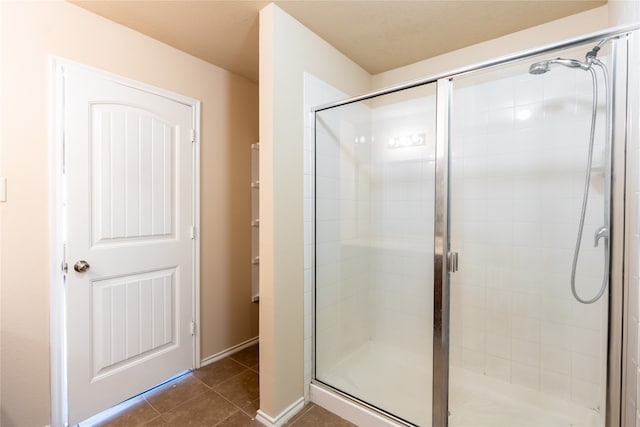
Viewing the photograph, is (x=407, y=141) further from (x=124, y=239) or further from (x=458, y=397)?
(x=124, y=239)

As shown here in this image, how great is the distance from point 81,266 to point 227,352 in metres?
1.24

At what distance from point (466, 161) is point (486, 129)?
0.75 ft

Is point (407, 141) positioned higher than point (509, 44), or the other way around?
point (509, 44)

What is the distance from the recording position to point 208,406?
175cm

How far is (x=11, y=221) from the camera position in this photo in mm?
1400

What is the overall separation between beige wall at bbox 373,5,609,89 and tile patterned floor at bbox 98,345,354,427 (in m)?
2.27

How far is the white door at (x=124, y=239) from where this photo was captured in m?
1.59

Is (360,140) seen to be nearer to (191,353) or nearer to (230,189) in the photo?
(230,189)

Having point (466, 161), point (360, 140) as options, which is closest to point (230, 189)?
point (360, 140)

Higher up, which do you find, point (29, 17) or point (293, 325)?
point (29, 17)

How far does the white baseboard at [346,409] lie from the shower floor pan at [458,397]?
61mm

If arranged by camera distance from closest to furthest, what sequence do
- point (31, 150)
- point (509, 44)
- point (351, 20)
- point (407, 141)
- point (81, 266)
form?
point (31, 150) → point (81, 266) → point (351, 20) → point (509, 44) → point (407, 141)

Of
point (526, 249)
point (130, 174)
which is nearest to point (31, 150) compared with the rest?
point (130, 174)

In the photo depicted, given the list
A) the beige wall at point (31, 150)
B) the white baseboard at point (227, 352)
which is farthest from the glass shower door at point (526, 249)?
the beige wall at point (31, 150)
